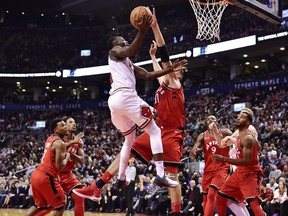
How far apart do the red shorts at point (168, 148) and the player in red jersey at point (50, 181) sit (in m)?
1.00

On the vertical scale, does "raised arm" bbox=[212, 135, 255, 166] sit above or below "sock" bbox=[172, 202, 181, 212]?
above

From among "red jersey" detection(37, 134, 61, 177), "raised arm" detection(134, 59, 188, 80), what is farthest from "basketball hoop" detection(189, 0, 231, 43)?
"red jersey" detection(37, 134, 61, 177)

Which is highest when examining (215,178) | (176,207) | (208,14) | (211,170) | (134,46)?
(208,14)

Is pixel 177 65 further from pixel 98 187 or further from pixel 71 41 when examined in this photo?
pixel 71 41

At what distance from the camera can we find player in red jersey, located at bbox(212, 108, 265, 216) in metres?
5.93

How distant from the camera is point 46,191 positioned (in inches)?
240

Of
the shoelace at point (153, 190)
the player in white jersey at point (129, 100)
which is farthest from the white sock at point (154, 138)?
the shoelace at point (153, 190)

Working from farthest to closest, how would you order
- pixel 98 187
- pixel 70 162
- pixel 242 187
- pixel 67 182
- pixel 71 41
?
pixel 71 41
pixel 70 162
pixel 67 182
pixel 242 187
pixel 98 187

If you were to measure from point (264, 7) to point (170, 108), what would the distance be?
3642mm

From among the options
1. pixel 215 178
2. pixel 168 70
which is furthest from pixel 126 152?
pixel 215 178

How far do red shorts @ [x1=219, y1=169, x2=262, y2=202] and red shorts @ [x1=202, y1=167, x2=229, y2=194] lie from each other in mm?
712

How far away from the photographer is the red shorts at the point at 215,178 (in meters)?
6.99

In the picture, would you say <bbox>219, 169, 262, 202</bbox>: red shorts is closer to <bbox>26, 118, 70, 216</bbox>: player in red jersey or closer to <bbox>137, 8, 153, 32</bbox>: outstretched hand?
<bbox>26, 118, 70, 216</bbox>: player in red jersey

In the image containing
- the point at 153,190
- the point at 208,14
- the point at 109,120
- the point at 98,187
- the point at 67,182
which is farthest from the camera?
the point at 109,120
